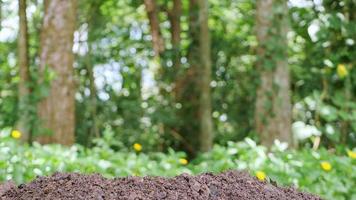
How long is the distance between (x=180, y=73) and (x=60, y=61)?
3.12 meters

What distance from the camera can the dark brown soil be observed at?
2836 mm

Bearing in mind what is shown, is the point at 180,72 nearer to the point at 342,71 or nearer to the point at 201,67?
the point at 201,67

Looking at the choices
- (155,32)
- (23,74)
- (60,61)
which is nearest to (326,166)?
(60,61)

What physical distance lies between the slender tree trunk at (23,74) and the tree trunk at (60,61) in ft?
0.54

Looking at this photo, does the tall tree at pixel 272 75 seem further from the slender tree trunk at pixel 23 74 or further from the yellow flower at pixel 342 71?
the slender tree trunk at pixel 23 74

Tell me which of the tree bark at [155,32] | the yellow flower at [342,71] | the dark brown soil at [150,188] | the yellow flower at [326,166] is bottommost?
the yellow flower at [326,166]

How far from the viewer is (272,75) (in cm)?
671

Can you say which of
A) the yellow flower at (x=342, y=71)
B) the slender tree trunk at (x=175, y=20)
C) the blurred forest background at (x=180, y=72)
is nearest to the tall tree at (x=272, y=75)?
the blurred forest background at (x=180, y=72)

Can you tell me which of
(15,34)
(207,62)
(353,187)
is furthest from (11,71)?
(353,187)

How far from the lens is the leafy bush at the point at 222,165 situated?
4027mm

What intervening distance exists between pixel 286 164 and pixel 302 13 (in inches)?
129

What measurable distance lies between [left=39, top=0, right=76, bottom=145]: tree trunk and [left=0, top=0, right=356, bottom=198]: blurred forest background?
0.03ft

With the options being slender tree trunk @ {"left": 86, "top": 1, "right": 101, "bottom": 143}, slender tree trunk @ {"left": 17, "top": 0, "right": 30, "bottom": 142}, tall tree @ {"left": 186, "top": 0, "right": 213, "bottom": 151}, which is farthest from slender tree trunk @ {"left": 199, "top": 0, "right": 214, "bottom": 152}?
slender tree trunk @ {"left": 17, "top": 0, "right": 30, "bottom": 142}

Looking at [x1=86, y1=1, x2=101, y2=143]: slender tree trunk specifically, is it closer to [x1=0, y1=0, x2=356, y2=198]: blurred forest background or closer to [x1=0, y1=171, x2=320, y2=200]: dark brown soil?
[x1=0, y1=0, x2=356, y2=198]: blurred forest background
